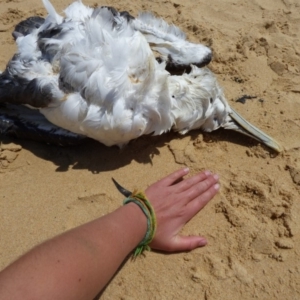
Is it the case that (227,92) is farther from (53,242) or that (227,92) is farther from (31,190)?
(53,242)

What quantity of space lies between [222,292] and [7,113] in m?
1.93

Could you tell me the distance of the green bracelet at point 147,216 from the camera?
7.41ft

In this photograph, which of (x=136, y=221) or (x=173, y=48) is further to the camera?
(x=173, y=48)

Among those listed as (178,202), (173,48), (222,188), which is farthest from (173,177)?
(173,48)

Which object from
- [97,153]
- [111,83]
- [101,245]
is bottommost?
[97,153]

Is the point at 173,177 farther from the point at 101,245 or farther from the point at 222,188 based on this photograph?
the point at 101,245

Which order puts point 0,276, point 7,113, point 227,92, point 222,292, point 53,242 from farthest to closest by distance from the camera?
1. point 227,92
2. point 7,113
3. point 222,292
4. point 53,242
5. point 0,276

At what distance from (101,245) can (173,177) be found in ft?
2.58

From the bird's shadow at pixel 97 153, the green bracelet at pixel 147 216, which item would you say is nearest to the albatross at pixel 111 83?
the bird's shadow at pixel 97 153

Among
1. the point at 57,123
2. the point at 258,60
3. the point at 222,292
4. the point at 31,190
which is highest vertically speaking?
the point at 258,60

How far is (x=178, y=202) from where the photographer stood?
247 centimetres

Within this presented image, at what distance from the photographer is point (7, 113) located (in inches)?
117

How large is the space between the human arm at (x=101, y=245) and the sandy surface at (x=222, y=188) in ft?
0.33

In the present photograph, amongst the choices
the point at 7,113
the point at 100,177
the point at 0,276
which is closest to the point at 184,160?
the point at 100,177
